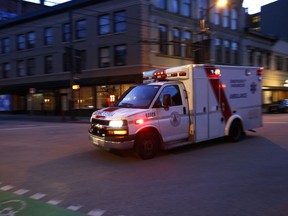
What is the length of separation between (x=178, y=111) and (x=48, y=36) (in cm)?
2910

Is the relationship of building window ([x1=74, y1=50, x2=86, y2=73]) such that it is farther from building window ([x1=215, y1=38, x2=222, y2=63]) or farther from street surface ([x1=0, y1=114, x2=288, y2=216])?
street surface ([x1=0, y1=114, x2=288, y2=216])

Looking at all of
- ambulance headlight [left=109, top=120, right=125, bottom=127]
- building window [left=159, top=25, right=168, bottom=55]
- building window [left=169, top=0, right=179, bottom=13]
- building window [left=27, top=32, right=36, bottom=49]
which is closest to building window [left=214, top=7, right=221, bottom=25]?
building window [left=169, top=0, right=179, bottom=13]

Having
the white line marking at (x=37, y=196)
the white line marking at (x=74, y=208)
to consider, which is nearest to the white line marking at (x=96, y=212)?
the white line marking at (x=74, y=208)

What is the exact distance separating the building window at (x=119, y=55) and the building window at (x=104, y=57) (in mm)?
851

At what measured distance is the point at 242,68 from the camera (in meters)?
12.3

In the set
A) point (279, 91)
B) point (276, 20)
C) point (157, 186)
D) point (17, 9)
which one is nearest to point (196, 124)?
point (157, 186)

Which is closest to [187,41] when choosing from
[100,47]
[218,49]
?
[218,49]

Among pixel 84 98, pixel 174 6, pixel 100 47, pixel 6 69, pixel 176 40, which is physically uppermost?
pixel 174 6

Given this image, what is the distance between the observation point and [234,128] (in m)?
12.0

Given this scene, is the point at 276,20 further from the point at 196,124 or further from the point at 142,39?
the point at 196,124

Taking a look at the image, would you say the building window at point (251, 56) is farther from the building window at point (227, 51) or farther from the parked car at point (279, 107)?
the parked car at point (279, 107)

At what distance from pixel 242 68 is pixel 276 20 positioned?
52.6 m

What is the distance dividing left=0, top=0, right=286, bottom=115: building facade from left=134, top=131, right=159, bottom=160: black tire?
15.4 meters

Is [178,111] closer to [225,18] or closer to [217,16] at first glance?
[217,16]
